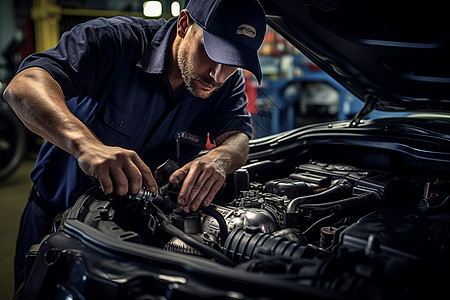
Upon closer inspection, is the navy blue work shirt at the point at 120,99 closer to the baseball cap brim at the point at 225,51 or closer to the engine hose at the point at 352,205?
the baseball cap brim at the point at 225,51

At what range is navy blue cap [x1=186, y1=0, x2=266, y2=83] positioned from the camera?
127 centimetres

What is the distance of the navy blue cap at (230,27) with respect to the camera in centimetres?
127

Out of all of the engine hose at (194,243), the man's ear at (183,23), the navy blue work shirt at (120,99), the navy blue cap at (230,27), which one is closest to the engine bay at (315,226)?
the engine hose at (194,243)

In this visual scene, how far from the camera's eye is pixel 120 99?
4.81 ft

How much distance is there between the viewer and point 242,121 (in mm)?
1732

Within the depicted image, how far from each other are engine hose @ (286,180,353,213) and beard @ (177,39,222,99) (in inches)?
19.9

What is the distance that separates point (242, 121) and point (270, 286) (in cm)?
111

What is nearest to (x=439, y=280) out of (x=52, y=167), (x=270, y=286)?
(x=270, y=286)

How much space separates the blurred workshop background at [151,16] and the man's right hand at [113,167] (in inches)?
90.4

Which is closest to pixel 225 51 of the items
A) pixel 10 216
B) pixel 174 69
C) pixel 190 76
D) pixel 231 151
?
pixel 190 76

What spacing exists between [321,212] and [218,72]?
1.97 feet

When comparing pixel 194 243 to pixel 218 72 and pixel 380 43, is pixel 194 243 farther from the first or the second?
pixel 380 43

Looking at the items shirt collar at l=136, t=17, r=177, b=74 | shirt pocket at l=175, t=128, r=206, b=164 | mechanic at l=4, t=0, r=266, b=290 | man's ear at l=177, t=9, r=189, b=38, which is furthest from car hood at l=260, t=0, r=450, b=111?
shirt pocket at l=175, t=128, r=206, b=164

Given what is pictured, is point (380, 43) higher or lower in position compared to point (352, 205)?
higher
